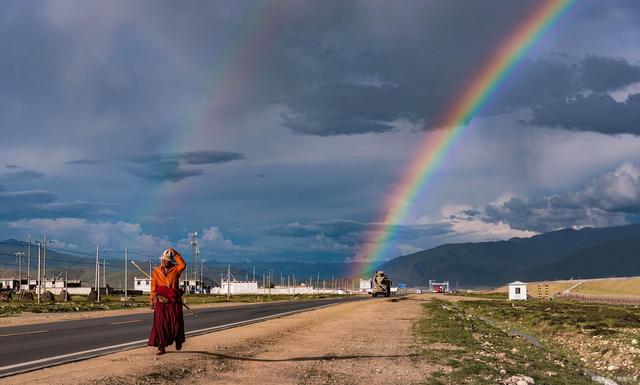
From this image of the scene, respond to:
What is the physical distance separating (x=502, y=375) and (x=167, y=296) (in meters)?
8.93

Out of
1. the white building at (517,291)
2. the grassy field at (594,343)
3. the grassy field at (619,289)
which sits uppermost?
the grassy field at (594,343)

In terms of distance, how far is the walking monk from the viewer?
61.7ft

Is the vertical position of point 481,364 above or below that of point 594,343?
above

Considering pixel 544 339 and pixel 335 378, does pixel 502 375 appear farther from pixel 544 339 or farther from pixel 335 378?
pixel 544 339

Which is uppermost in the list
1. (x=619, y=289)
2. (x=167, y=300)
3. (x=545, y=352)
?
(x=167, y=300)

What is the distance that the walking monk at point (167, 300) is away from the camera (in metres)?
18.8

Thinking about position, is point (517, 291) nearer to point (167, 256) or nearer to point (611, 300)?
point (611, 300)

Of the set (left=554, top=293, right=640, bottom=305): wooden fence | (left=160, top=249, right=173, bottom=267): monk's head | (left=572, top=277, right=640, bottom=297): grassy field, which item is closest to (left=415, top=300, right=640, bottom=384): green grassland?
(left=160, top=249, right=173, bottom=267): monk's head

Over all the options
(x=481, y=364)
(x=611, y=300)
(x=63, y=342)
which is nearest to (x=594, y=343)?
(x=481, y=364)

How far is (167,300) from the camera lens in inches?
740

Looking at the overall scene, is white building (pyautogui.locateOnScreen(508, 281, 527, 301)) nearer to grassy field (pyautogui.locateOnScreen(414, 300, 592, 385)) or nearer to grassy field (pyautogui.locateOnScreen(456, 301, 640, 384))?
grassy field (pyautogui.locateOnScreen(456, 301, 640, 384))

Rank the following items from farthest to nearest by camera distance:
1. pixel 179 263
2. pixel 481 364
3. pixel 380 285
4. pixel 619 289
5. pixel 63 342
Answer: pixel 619 289, pixel 380 285, pixel 63 342, pixel 481 364, pixel 179 263

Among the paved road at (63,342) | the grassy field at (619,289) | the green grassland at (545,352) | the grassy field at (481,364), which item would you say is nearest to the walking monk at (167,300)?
the paved road at (63,342)

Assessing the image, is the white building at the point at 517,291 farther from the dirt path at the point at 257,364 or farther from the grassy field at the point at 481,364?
the dirt path at the point at 257,364
